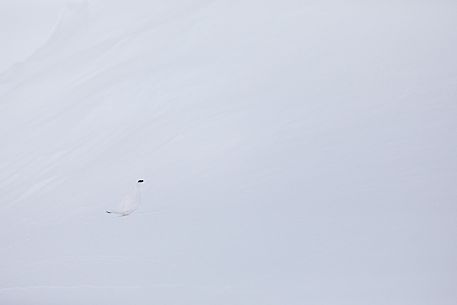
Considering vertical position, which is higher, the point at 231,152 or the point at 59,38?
the point at 59,38

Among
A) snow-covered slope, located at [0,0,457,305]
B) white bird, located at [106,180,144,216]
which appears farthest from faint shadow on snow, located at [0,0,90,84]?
white bird, located at [106,180,144,216]

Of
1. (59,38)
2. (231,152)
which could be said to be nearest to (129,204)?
(231,152)

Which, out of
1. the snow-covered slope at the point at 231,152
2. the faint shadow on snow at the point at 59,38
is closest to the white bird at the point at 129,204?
the snow-covered slope at the point at 231,152

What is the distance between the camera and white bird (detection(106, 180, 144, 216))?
1.75 meters

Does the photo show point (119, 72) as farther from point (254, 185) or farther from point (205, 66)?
→ point (254, 185)

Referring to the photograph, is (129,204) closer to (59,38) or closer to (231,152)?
(231,152)

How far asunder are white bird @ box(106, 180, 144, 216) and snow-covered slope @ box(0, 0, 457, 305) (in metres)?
0.02

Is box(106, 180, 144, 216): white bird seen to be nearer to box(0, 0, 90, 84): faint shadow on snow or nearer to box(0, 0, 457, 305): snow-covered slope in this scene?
box(0, 0, 457, 305): snow-covered slope

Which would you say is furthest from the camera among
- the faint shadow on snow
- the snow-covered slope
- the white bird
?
the faint shadow on snow

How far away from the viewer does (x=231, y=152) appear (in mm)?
1800

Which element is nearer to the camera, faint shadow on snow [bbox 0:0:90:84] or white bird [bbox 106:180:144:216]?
white bird [bbox 106:180:144:216]

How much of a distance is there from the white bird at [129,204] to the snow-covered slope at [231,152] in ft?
0.06

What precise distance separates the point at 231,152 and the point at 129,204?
0.84 ft

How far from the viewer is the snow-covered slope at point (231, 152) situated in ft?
5.40
